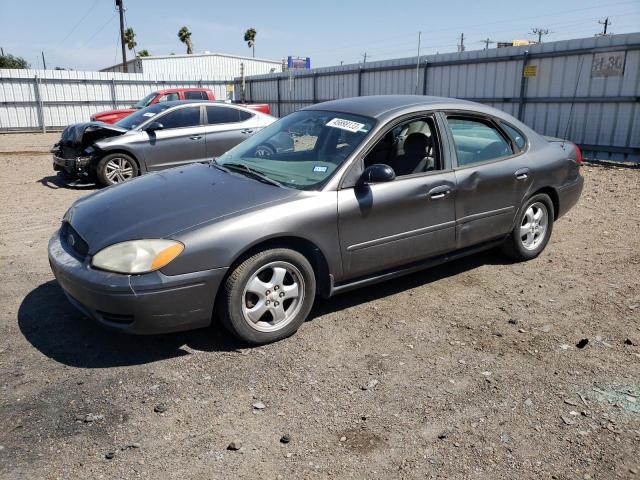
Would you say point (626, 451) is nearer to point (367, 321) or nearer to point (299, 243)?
point (367, 321)

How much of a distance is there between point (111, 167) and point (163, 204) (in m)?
6.09

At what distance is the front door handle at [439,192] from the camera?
4289 mm

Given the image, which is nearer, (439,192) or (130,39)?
(439,192)

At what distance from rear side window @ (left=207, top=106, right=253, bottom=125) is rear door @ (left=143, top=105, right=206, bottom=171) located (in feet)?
0.91

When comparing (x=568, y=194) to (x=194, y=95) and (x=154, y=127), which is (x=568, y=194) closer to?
(x=154, y=127)

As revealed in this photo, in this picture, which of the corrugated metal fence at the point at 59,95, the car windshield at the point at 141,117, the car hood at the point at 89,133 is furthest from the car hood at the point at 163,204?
the corrugated metal fence at the point at 59,95

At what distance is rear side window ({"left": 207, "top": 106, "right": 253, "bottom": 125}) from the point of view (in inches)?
384

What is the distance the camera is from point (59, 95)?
77.8 ft

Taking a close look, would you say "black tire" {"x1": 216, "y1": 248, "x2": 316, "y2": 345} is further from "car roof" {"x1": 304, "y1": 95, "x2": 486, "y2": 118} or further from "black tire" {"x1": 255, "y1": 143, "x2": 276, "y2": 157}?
"car roof" {"x1": 304, "y1": 95, "x2": 486, "y2": 118}

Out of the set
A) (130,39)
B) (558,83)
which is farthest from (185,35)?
(558,83)

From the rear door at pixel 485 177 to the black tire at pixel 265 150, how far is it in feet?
5.06

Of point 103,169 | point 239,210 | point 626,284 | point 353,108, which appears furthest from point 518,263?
point 103,169

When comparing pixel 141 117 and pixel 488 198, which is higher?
pixel 141 117

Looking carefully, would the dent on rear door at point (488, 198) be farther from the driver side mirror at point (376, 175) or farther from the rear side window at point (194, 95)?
the rear side window at point (194, 95)
